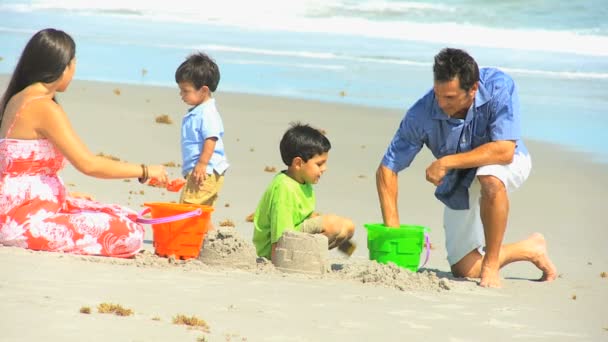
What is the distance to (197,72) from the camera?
299 inches

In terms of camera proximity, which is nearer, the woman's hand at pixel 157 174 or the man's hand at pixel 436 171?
the woman's hand at pixel 157 174

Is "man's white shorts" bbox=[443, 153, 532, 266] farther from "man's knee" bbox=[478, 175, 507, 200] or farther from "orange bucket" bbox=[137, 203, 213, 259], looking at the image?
"orange bucket" bbox=[137, 203, 213, 259]

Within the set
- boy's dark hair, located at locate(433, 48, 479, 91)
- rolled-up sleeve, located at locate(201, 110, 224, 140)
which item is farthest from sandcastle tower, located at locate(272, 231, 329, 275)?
rolled-up sleeve, located at locate(201, 110, 224, 140)

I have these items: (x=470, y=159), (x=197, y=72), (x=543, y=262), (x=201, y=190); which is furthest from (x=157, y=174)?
(x=543, y=262)

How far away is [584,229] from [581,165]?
258cm

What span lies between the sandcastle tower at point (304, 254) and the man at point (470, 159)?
53 cm

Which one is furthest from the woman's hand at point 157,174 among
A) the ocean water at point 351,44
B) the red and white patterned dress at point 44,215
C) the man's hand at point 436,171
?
the ocean water at point 351,44

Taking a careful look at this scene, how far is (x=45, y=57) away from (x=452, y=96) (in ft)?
7.68

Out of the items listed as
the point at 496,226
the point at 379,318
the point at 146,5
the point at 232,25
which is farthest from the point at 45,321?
the point at 146,5

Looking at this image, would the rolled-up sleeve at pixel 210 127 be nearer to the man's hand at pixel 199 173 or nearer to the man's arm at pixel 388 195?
the man's hand at pixel 199 173

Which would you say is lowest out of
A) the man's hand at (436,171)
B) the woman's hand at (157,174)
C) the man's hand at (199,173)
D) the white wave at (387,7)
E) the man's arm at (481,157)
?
the man's hand at (199,173)

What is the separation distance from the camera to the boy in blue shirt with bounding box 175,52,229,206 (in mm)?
7504

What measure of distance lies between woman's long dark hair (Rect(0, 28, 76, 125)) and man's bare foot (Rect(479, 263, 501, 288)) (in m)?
2.72

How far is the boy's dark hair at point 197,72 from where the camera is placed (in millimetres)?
7570
